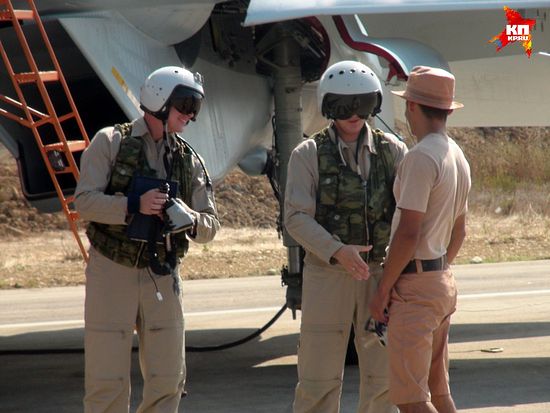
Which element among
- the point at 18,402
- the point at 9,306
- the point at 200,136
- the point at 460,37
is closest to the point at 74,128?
the point at 200,136

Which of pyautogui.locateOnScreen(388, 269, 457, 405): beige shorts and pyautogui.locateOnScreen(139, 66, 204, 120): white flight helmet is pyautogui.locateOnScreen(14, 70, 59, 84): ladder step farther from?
pyautogui.locateOnScreen(388, 269, 457, 405): beige shorts

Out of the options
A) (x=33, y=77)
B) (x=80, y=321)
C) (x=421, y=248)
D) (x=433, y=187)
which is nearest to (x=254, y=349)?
(x=80, y=321)

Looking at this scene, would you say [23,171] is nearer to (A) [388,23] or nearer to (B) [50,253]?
(A) [388,23]

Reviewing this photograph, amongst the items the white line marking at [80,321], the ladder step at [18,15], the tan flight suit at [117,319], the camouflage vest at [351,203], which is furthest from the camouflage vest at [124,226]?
the white line marking at [80,321]

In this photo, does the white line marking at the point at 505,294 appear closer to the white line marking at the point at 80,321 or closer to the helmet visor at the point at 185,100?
the white line marking at the point at 80,321

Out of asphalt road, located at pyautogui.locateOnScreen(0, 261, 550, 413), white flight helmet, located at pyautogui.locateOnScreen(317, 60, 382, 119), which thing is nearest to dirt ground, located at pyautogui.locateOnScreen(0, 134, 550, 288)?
asphalt road, located at pyautogui.locateOnScreen(0, 261, 550, 413)

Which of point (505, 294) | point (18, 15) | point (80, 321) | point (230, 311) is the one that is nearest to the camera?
point (18, 15)

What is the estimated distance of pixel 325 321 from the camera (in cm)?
566

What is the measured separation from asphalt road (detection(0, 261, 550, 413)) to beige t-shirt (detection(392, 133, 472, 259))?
2545 mm

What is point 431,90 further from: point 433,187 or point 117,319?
point 117,319

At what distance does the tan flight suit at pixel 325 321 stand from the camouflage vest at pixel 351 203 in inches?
2.0

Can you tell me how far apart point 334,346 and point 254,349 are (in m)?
4.58

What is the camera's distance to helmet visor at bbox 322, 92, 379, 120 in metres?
5.79

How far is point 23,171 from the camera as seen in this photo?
852 cm
